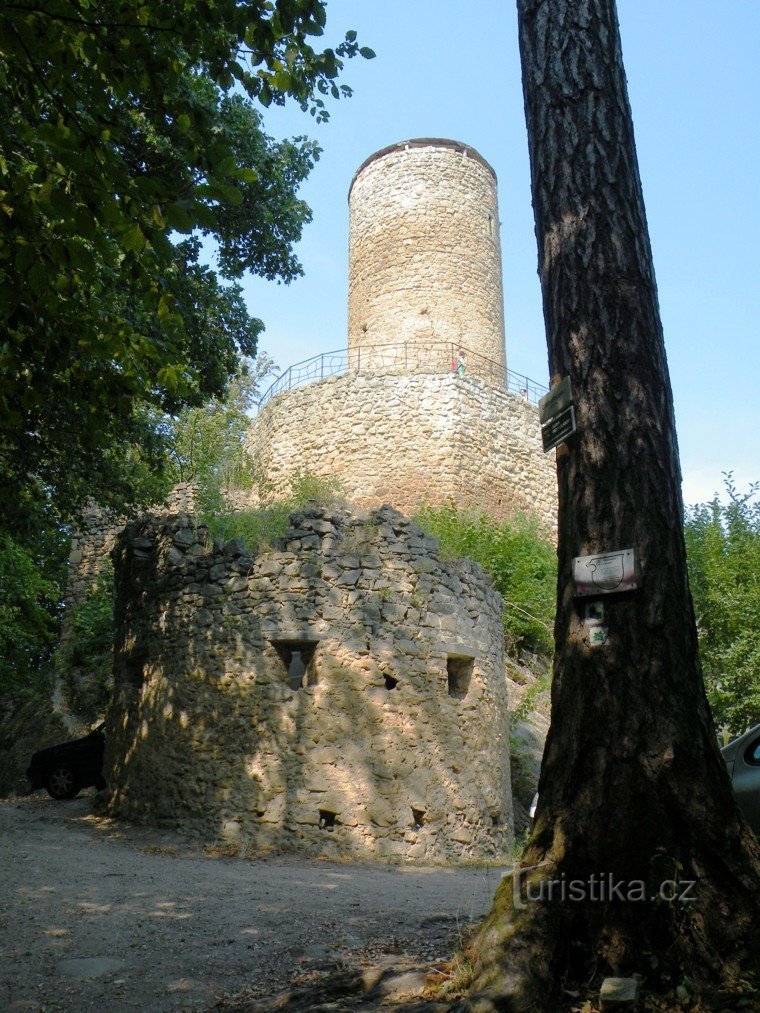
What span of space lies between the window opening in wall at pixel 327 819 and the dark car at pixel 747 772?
13.7 ft

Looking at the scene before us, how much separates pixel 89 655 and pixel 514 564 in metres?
8.43

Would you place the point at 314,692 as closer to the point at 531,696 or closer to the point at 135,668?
the point at 135,668

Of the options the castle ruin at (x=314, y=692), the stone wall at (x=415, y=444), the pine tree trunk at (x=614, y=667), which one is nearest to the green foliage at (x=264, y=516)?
the castle ruin at (x=314, y=692)

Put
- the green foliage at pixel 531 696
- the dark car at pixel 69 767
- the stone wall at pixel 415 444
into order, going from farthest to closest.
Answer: the stone wall at pixel 415 444 → the green foliage at pixel 531 696 → the dark car at pixel 69 767

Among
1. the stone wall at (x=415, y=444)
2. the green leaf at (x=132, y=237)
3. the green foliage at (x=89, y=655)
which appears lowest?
the green foliage at (x=89, y=655)

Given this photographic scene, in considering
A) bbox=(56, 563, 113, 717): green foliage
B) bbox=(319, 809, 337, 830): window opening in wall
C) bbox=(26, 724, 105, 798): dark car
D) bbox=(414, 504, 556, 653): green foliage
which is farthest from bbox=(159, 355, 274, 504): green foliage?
bbox=(319, 809, 337, 830): window opening in wall

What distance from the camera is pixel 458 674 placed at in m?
10.1

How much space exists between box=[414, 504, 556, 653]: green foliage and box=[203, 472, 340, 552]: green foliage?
7.11 ft

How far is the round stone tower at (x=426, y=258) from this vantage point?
24.0 metres

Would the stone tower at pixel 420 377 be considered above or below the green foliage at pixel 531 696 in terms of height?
above

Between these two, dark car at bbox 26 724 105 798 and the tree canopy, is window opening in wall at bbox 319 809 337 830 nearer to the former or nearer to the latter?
the tree canopy

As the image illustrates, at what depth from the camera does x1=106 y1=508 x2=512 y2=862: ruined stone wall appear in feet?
28.6

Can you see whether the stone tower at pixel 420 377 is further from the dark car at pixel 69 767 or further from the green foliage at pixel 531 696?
the dark car at pixel 69 767

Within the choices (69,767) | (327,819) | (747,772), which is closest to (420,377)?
(69,767)
